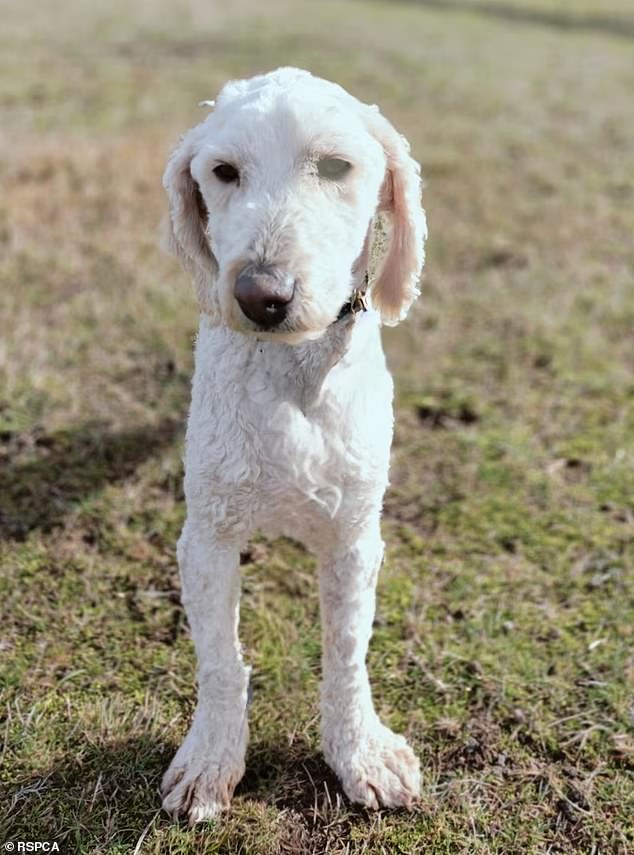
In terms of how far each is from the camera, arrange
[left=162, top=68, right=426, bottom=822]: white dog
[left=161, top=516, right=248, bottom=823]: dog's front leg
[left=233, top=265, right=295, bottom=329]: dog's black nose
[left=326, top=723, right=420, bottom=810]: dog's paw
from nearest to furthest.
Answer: [left=233, top=265, right=295, bottom=329]: dog's black nose, [left=162, top=68, right=426, bottom=822]: white dog, [left=161, top=516, right=248, bottom=823]: dog's front leg, [left=326, top=723, right=420, bottom=810]: dog's paw

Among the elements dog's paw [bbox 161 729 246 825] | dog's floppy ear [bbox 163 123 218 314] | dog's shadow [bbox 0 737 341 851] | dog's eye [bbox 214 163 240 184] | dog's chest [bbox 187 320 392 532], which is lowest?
dog's shadow [bbox 0 737 341 851]

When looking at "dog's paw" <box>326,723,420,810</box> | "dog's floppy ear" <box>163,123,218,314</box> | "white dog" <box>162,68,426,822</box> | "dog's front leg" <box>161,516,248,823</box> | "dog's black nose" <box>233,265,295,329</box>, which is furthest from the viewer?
"dog's paw" <box>326,723,420,810</box>

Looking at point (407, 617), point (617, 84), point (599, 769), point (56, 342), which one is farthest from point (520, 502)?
point (617, 84)

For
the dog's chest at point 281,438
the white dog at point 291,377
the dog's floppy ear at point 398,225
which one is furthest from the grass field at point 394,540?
the dog's floppy ear at point 398,225

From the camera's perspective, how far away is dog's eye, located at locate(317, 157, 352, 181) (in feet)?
6.88

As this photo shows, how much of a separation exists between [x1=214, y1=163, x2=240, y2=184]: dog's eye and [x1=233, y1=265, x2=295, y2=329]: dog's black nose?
1.06ft

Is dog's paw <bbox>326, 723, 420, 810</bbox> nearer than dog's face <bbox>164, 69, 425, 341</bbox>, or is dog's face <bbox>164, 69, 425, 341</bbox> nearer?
dog's face <bbox>164, 69, 425, 341</bbox>

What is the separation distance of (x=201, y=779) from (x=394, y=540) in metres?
1.47

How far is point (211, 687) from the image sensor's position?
263cm

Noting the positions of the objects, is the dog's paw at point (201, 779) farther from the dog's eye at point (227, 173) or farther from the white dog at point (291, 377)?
the dog's eye at point (227, 173)

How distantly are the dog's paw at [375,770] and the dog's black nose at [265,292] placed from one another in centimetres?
147

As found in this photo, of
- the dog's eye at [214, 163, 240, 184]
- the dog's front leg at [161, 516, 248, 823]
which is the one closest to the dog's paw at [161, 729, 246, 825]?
the dog's front leg at [161, 516, 248, 823]

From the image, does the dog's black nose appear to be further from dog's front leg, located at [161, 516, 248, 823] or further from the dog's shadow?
the dog's shadow

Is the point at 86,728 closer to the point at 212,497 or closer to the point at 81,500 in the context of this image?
the point at 212,497
